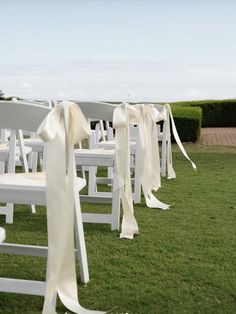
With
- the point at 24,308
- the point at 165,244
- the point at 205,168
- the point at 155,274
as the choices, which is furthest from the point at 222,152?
the point at 24,308

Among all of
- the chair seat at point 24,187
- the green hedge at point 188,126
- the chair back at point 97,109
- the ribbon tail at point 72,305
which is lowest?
the green hedge at point 188,126

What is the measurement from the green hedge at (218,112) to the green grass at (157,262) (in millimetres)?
16293

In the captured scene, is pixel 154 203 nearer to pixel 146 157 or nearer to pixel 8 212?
pixel 146 157

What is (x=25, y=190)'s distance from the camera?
315 centimetres

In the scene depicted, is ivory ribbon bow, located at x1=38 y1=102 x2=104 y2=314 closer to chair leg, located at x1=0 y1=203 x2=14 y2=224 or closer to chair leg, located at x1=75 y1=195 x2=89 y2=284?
chair leg, located at x1=75 y1=195 x2=89 y2=284

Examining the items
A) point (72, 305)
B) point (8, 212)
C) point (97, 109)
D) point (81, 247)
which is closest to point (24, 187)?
point (81, 247)

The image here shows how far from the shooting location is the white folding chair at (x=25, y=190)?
2.75 m

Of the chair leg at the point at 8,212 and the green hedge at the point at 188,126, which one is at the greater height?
the chair leg at the point at 8,212

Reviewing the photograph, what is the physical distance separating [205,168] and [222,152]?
109 inches

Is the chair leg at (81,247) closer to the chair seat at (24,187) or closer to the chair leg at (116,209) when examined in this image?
the chair seat at (24,187)

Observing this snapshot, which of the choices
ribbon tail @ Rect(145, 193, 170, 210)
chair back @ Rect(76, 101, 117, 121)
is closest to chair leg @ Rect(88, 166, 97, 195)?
ribbon tail @ Rect(145, 193, 170, 210)

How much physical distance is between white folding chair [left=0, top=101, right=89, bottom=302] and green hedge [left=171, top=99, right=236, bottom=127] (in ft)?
62.3

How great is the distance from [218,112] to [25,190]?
1984 centimetres

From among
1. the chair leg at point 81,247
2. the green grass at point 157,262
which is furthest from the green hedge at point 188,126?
the chair leg at point 81,247
